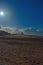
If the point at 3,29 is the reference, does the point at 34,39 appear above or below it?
below

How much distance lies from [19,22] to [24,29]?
0.13 m

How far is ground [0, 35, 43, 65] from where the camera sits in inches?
92.6

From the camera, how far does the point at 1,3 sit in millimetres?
2479

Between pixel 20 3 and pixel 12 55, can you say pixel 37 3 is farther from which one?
pixel 12 55

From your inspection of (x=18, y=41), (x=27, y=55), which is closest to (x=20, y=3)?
(x=18, y=41)

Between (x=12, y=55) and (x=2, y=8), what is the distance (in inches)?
28.1

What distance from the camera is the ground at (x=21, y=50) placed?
235 cm

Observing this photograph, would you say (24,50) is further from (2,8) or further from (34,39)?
(2,8)

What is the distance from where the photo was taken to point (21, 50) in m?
2.39

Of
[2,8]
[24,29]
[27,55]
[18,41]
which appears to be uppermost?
[2,8]

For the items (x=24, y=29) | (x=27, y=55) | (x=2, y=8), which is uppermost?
(x=2, y=8)

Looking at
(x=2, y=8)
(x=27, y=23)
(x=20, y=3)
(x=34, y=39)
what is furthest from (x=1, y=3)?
(x=34, y=39)

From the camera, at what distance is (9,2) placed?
8.10 feet

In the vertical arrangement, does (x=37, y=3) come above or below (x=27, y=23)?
above
